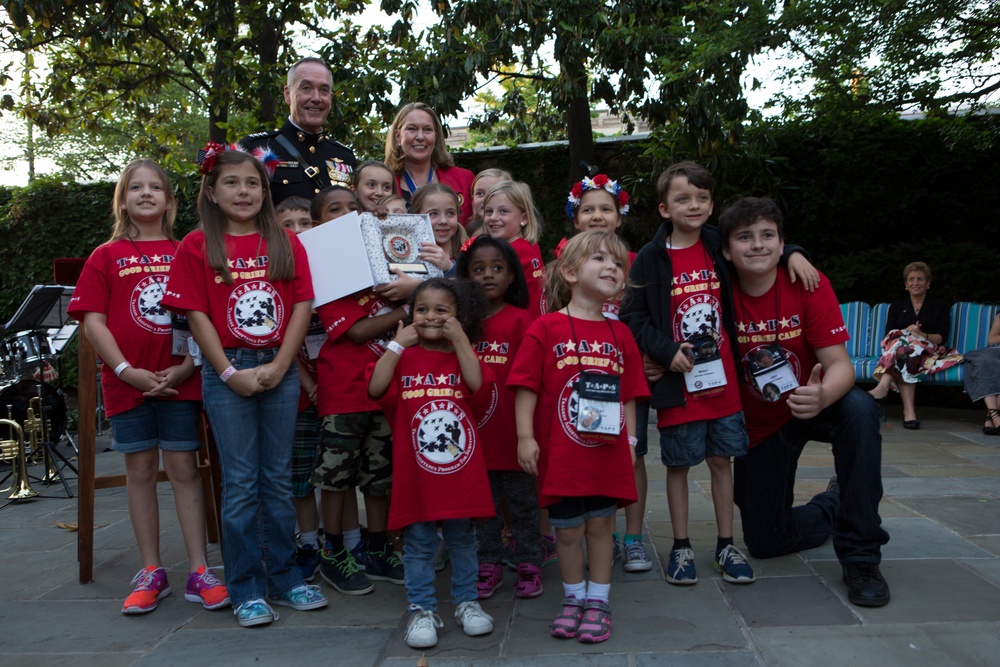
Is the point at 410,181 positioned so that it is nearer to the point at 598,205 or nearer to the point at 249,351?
the point at 598,205

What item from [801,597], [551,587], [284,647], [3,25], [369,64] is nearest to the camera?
[284,647]

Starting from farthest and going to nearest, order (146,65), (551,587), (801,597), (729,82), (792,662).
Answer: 1. (146,65)
2. (729,82)
3. (551,587)
4. (801,597)
5. (792,662)

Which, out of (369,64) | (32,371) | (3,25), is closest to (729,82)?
(369,64)

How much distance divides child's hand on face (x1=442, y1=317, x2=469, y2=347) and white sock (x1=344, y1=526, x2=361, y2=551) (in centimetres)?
120

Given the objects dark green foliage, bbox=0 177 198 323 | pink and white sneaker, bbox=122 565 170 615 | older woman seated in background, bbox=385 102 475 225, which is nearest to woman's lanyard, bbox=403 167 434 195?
older woman seated in background, bbox=385 102 475 225

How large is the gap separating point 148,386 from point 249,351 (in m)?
0.49

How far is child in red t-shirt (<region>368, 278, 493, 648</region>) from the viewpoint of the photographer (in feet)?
10.4

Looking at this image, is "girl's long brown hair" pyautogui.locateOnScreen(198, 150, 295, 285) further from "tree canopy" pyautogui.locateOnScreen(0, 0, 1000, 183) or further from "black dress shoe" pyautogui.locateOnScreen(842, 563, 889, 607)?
"tree canopy" pyautogui.locateOnScreen(0, 0, 1000, 183)

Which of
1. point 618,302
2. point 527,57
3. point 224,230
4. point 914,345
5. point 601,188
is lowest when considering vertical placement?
point 914,345

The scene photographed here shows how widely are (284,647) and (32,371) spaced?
5810 mm

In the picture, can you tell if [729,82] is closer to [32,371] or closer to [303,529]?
[303,529]

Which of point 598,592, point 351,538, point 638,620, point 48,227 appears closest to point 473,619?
point 598,592

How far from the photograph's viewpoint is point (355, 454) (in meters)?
3.71

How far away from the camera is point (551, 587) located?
3.65m
